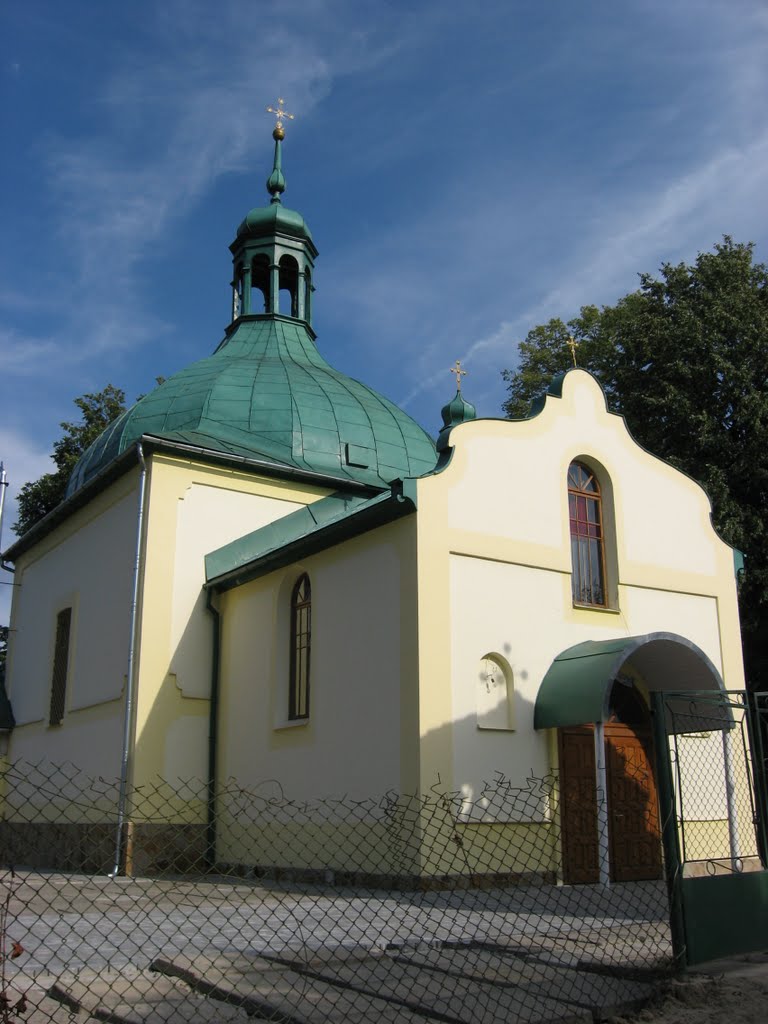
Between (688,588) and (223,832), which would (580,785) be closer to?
(688,588)

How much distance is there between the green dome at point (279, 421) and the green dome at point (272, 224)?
10.1 feet

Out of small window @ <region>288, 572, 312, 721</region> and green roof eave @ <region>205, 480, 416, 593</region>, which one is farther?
small window @ <region>288, 572, 312, 721</region>

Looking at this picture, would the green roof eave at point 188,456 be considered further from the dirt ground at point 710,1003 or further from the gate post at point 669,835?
the dirt ground at point 710,1003

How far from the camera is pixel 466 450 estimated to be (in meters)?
12.0

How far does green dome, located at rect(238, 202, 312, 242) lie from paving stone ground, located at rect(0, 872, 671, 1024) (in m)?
16.2

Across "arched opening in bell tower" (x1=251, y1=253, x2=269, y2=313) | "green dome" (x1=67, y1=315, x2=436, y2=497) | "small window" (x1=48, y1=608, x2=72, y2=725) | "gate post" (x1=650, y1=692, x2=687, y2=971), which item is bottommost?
"gate post" (x1=650, y1=692, x2=687, y2=971)

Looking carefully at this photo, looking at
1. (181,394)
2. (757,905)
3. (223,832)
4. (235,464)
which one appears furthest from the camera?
(181,394)

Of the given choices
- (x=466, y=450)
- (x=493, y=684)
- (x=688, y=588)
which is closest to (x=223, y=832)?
(x=493, y=684)

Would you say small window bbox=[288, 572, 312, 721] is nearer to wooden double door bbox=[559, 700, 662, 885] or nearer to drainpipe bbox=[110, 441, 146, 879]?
drainpipe bbox=[110, 441, 146, 879]

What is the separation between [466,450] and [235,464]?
15.9 ft

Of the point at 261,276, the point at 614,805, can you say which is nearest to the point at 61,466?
the point at 261,276

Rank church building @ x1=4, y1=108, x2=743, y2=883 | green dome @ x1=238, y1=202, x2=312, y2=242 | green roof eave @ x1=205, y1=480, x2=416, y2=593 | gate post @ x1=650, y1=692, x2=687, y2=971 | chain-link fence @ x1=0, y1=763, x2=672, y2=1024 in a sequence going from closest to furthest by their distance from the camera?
1. chain-link fence @ x1=0, y1=763, x2=672, y2=1024
2. gate post @ x1=650, y1=692, x2=687, y2=971
3. church building @ x1=4, y1=108, x2=743, y2=883
4. green roof eave @ x1=205, y1=480, x2=416, y2=593
5. green dome @ x1=238, y1=202, x2=312, y2=242

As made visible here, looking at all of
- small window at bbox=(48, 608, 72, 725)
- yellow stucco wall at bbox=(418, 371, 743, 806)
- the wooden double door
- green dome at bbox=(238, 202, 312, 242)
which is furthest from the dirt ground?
green dome at bbox=(238, 202, 312, 242)

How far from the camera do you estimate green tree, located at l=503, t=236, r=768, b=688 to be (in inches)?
697
